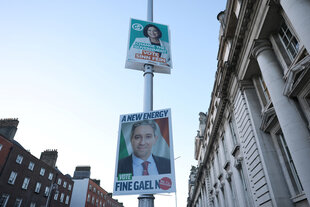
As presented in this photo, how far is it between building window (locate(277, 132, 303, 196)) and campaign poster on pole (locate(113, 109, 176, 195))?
6.79 m

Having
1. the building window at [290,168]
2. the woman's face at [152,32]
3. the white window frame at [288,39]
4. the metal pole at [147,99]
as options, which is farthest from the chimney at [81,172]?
A: the white window frame at [288,39]

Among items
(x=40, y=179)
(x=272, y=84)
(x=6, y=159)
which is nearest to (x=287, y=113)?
(x=272, y=84)

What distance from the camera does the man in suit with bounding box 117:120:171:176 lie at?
5.35 metres

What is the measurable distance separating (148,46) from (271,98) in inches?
234

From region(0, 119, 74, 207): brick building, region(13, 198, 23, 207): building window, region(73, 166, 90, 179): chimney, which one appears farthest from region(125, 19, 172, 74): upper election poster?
region(73, 166, 90, 179): chimney

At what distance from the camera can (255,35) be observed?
34.7 feet

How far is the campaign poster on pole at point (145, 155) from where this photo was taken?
5.16 m

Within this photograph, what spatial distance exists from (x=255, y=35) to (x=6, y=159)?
34.1 metres

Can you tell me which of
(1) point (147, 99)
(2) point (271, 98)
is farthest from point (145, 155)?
(2) point (271, 98)

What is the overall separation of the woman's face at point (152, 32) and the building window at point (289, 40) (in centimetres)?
573

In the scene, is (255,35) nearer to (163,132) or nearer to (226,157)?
(163,132)

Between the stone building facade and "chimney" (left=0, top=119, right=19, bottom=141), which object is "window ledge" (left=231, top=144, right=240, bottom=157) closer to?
the stone building facade

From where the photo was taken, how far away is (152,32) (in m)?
9.05

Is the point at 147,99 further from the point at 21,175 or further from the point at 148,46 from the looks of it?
the point at 21,175
